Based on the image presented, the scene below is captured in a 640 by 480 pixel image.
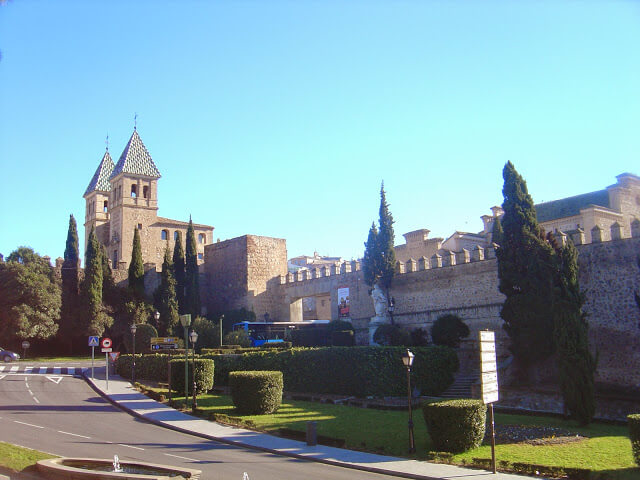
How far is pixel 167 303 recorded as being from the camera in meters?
43.5

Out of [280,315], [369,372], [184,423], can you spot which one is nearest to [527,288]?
[369,372]

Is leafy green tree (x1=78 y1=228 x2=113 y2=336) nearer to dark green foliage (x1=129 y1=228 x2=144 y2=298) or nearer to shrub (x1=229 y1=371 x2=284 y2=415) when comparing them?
dark green foliage (x1=129 y1=228 x2=144 y2=298)

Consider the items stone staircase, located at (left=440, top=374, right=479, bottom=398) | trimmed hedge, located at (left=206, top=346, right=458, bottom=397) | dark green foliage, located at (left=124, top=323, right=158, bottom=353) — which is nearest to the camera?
trimmed hedge, located at (left=206, top=346, right=458, bottom=397)

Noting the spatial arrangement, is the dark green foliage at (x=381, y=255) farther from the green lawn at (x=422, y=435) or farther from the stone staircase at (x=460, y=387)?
the green lawn at (x=422, y=435)

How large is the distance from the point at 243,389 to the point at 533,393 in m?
11.3

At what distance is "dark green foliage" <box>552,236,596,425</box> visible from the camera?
18312 millimetres

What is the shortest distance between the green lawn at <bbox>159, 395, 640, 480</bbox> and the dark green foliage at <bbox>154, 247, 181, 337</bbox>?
→ 69.1ft

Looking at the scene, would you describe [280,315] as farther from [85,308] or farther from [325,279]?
[85,308]

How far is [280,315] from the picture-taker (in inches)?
1847

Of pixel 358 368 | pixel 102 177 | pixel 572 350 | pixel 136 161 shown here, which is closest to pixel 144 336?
pixel 358 368

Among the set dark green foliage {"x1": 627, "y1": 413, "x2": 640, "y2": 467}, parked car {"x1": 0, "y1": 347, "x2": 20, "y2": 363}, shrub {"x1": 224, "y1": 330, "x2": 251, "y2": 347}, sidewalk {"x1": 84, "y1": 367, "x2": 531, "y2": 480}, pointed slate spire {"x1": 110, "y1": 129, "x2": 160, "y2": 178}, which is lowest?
sidewalk {"x1": 84, "y1": 367, "x2": 531, "y2": 480}

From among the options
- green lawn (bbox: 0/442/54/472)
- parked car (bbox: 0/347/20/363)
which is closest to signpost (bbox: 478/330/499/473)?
green lawn (bbox: 0/442/54/472)

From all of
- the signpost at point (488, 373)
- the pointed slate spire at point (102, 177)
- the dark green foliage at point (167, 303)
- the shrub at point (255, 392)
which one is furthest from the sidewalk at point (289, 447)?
the pointed slate spire at point (102, 177)

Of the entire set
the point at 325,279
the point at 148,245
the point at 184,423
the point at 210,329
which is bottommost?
the point at 184,423
